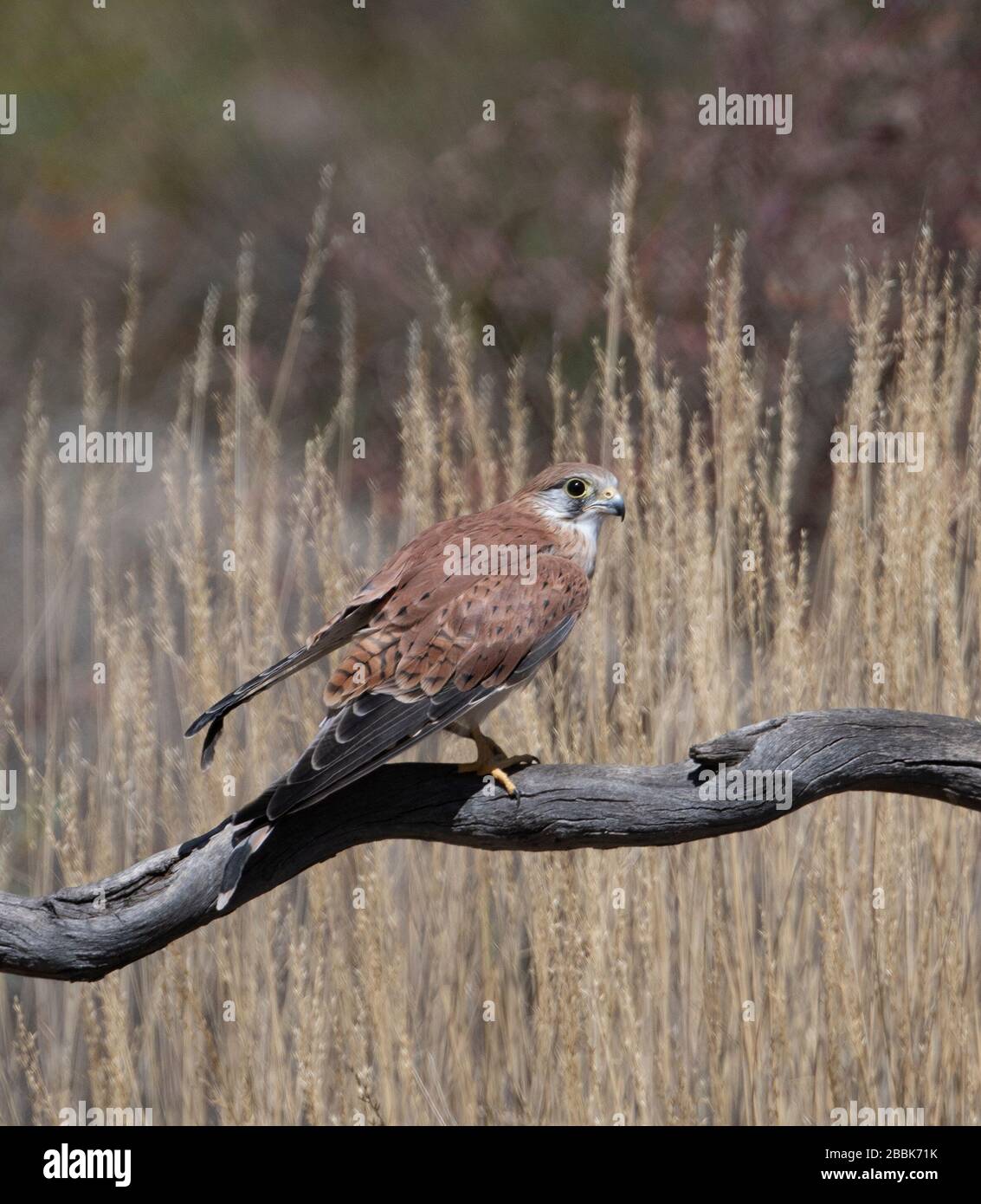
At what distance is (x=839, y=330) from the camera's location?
509 cm

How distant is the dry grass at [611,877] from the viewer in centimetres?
256

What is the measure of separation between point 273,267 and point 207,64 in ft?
7.50

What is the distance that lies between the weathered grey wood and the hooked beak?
53cm

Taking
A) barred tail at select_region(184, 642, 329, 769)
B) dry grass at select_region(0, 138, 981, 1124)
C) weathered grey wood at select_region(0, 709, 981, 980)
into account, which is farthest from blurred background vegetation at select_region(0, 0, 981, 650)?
weathered grey wood at select_region(0, 709, 981, 980)

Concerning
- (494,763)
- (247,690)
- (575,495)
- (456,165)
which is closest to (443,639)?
(494,763)

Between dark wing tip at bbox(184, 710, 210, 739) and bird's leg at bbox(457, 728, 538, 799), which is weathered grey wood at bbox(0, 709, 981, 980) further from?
dark wing tip at bbox(184, 710, 210, 739)

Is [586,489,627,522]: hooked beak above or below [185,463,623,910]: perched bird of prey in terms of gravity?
above

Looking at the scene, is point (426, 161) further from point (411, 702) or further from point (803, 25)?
point (411, 702)

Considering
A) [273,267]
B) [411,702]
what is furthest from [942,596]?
[273,267]

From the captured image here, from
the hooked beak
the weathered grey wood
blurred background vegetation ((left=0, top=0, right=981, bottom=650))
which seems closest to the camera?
the weathered grey wood

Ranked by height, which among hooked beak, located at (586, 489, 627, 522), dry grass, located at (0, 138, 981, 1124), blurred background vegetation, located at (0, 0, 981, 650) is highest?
blurred background vegetation, located at (0, 0, 981, 650)

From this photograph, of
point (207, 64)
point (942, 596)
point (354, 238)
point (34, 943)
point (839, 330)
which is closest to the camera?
point (34, 943)

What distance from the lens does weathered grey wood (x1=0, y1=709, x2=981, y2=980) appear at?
78.1 inches

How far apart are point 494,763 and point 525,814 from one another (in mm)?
91
